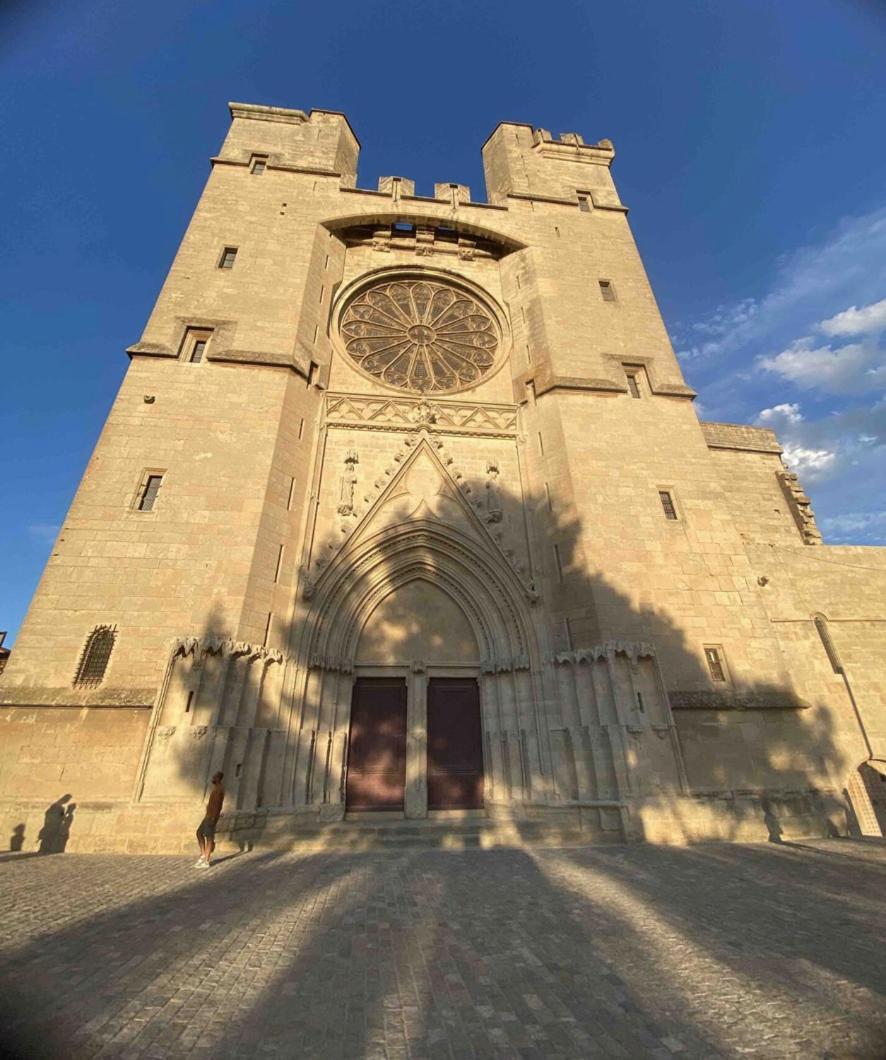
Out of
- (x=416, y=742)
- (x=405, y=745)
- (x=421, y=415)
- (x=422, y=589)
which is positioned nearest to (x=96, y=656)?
(x=405, y=745)

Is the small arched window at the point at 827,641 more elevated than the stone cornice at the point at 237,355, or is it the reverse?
the stone cornice at the point at 237,355

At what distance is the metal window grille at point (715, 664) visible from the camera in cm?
952

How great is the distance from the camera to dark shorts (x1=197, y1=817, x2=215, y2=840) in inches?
247

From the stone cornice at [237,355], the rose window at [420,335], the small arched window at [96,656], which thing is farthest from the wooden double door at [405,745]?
the rose window at [420,335]

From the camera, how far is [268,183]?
1623 centimetres

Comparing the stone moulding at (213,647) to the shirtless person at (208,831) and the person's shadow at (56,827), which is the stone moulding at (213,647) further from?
the person's shadow at (56,827)

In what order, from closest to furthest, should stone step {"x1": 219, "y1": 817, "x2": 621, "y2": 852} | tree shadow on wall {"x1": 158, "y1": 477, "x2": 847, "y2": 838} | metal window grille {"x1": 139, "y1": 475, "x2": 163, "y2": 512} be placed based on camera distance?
stone step {"x1": 219, "y1": 817, "x2": 621, "y2": 852}
tree shadow on wall {"x1": 158, "y1": 477, "x2": 847, "y2": 838}
metal window grille {"x1": 139, "y1": 475, "x2": 163, "y2": 512}

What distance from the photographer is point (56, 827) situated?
7121mm

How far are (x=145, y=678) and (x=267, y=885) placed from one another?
178 inches

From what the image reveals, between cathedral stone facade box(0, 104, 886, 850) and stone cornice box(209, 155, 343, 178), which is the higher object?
stone cornice box(209, 155, 343, 178)

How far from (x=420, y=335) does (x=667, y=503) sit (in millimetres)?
9105

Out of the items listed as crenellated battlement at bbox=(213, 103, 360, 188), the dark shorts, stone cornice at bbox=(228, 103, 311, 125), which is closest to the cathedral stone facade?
the dark shorts

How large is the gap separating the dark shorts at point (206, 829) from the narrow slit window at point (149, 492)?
20.2 ft

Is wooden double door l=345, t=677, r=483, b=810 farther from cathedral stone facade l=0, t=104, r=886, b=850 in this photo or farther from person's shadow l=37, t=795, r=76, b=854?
person's shadow l=37, t=795, r=76, b=854
